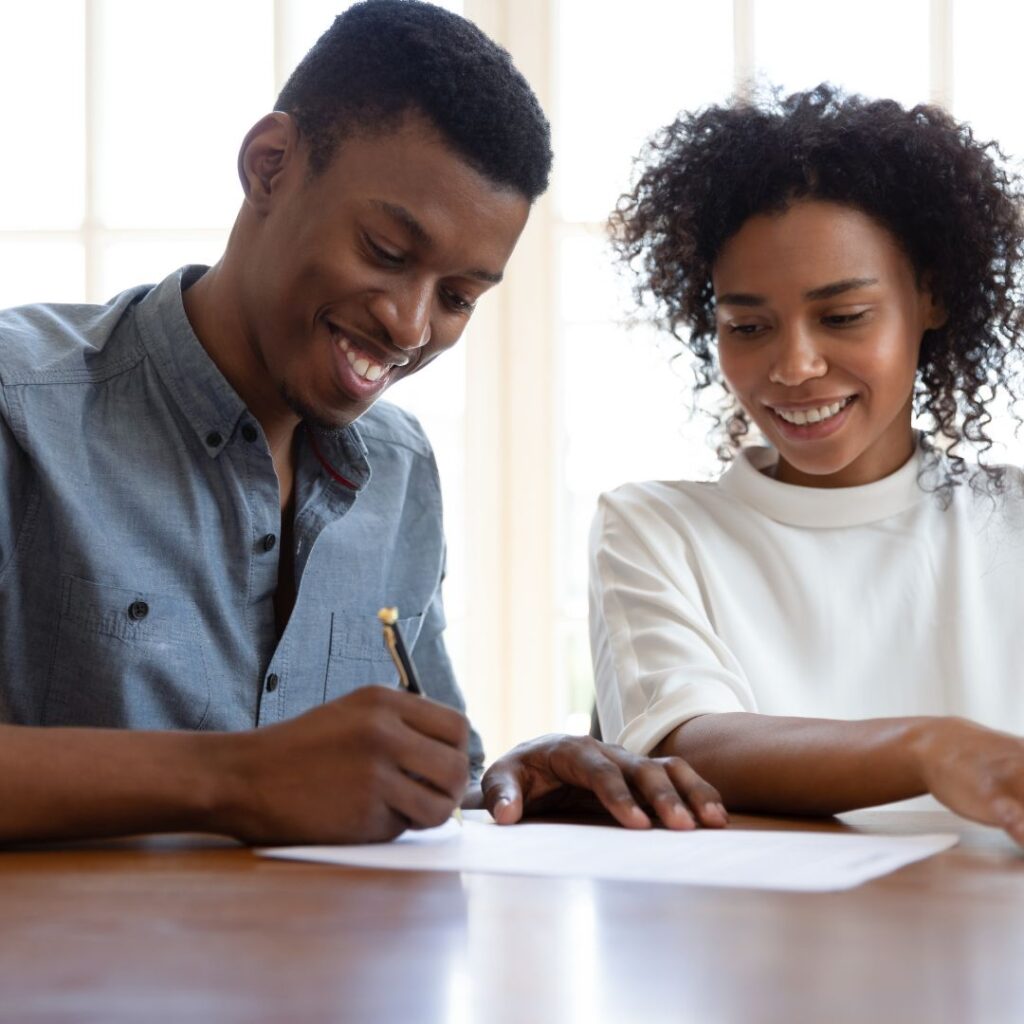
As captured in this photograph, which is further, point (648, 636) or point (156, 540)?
point (648, 636)

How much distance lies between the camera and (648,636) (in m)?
1.54

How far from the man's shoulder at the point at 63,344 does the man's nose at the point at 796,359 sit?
0.73 meters

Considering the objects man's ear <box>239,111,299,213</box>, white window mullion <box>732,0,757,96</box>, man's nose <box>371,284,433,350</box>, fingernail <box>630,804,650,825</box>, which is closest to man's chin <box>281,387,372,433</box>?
man's nose <box>371,284,433,350</box>

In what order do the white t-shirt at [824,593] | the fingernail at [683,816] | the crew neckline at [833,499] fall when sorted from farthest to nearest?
the crew neckline at [833,499]
the white t-shirt at [824,593]
the fingernail at [683,816]

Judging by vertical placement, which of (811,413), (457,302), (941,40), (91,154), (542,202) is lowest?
(811,413)

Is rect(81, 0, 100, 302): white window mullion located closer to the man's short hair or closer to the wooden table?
the man's short hair

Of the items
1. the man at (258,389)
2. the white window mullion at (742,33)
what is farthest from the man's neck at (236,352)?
the white window mullion at (742,33)

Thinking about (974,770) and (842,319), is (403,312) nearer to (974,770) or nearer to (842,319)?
(842,319)

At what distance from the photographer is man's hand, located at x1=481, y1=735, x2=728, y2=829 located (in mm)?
1071

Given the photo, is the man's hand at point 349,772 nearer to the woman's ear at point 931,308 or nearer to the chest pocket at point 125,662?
the chest pocket at point 125,662

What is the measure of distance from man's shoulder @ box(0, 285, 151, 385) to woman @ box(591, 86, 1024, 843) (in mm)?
622

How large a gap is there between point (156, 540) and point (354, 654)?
0.28 m

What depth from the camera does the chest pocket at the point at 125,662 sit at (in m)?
1.39

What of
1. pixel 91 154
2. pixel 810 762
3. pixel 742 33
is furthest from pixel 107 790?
pixel 742 33
